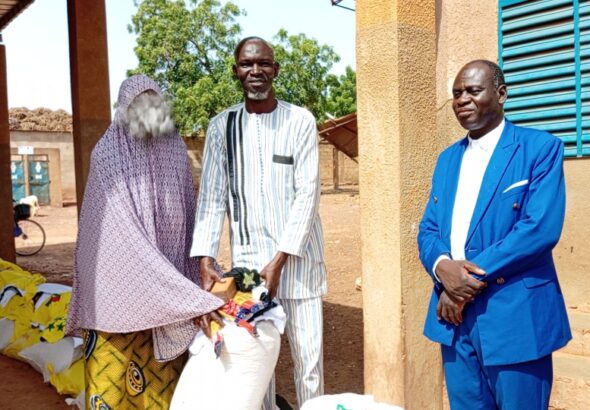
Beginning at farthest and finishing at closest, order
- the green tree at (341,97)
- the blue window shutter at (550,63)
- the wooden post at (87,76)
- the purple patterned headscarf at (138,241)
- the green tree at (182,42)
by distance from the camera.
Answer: the green tree at (341,97) → the green tree at (182,42) → the wooden post at (87,76) → the blue window shutter at (550,63) → the purple patterned headscarf at (138,241)

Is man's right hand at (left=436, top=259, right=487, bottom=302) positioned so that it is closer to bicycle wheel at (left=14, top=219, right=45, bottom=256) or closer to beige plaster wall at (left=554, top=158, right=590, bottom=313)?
beige plaster wall at (left=554, top=158, right=590, bottom=313)

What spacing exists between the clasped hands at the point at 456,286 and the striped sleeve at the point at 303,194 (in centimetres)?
67

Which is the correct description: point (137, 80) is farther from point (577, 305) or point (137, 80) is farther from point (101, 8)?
point (101, 8)

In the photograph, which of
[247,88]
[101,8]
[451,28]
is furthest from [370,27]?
[101,8]

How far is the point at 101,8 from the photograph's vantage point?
6980mm

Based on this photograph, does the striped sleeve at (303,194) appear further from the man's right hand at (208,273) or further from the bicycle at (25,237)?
the bicycle at (25,237)

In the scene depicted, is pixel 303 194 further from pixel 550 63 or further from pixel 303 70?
pixel 303 70

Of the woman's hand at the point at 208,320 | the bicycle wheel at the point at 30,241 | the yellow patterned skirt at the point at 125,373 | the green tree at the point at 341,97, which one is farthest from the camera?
the green tree at the point at 341,97

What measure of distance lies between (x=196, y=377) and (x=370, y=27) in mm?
1847

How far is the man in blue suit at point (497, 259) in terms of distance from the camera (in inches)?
82.6

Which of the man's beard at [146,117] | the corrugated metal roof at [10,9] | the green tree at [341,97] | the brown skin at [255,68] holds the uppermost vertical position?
the green tree at [341,97]

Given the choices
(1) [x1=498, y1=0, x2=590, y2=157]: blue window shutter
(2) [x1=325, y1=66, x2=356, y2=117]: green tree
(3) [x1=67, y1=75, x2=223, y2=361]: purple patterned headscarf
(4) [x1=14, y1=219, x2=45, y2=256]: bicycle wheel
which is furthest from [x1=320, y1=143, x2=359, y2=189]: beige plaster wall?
(3) [x1=67, y1=75, x2=223, y2=361]: purple patterned headscarf

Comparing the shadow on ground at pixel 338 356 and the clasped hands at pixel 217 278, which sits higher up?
the clasped hands at pixel 217 278

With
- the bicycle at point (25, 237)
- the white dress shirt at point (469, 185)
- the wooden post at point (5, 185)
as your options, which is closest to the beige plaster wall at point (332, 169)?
the bicycle at point (25, 237)
